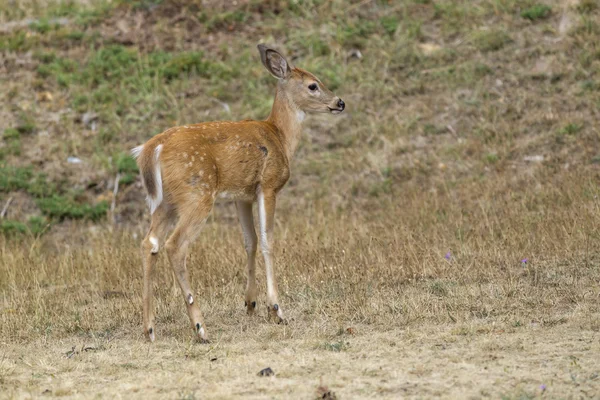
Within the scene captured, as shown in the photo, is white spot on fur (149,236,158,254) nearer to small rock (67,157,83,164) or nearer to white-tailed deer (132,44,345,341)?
white-tailed deer (132,44,345,341)

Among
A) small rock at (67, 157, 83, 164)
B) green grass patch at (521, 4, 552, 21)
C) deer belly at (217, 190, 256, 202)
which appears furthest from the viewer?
green grass patch at (521, 4, 552, 21)

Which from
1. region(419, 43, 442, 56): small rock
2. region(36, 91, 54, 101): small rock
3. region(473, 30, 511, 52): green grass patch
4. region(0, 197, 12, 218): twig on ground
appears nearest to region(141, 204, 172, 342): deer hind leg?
region(0, 197, 12, 218): twig on ground

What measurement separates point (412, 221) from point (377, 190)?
248cm

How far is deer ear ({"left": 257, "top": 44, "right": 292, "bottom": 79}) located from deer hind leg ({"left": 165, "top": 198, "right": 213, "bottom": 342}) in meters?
2.04

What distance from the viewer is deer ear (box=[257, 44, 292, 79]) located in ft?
30.1

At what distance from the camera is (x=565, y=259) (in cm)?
912

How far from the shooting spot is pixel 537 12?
1661cm

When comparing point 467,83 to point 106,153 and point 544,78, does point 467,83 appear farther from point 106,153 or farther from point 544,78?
point 106,153

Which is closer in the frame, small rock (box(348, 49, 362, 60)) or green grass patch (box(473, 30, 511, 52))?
green grass patch (box(473, 30, 511, 52))

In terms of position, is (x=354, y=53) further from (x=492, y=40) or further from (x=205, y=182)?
(x=205, y=182)

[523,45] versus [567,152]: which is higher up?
[523,45]

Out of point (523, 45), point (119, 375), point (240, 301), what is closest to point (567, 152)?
point (523, 45)

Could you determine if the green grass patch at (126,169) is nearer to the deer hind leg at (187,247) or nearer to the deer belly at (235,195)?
the deer belly at (235,195)

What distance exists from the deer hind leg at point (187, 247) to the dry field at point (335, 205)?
0.75ft
